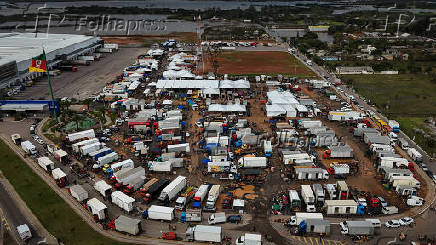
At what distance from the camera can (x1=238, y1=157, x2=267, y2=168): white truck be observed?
27.9 meters

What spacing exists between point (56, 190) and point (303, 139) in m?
23.7

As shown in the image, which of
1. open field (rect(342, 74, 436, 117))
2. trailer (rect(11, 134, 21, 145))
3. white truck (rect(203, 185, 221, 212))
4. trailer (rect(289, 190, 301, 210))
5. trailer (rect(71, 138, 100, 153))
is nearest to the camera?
white truck (rect(203, 185, 221, 212))

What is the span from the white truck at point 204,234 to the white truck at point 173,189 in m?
4.17

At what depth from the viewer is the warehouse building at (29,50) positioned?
52250mm

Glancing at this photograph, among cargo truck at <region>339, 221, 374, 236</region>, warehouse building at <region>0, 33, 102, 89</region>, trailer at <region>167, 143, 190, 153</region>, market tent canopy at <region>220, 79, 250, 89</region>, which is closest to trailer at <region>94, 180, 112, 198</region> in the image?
trailer at <region>167, 143, 190, 153</region>

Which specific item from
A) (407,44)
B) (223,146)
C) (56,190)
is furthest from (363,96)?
(407,44)

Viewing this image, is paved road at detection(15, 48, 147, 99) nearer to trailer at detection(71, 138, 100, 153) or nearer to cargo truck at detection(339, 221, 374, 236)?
trailer at detection(71, 138, 100, 153)

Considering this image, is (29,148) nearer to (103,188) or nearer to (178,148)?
(103,188)

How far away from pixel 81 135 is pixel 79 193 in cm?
1145

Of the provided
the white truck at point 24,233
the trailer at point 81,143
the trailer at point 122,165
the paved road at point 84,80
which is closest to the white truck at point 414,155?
the trailer at point 122,165

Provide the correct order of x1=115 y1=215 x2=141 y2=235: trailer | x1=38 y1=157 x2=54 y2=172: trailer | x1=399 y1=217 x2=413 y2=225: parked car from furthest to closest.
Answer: x1=38 y1=157 x2=54 y2=172: trailer < x1=399 y1=217 x2=413 y2=225: parked car < x1=115 y1=215 x2=141 y2=235: trailer

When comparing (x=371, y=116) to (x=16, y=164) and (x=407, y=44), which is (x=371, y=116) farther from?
(x=407, y=44)

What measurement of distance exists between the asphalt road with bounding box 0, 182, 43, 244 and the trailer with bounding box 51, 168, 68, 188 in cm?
324

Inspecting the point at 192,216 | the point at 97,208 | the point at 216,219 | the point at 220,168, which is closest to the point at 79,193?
the point at 97,208
